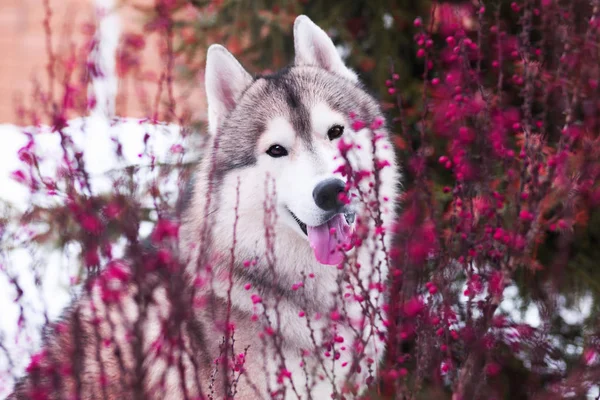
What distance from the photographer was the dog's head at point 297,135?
2408 mm

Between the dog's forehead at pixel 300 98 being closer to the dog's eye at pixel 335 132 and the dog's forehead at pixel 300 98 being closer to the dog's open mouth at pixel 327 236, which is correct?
the dog's eye at pixel 335 132

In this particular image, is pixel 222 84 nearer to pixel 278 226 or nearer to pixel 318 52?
pixel 318 52

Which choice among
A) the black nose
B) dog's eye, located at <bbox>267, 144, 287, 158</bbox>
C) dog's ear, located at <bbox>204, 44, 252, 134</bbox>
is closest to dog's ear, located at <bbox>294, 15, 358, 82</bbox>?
dog's ear, located at <bbox>204, 44, 252, 134</bbox>

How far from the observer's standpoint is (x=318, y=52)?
296 centimetres

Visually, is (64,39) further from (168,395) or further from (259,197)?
(168,395)

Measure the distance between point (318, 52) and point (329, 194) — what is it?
90 cm

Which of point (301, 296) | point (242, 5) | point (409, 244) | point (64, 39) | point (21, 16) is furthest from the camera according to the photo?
point (21, 16)

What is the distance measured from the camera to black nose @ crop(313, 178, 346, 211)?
2303mm

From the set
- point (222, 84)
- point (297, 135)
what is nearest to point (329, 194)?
point (297, 135)

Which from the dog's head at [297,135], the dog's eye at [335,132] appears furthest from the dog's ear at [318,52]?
the dog's eye at [335,132]

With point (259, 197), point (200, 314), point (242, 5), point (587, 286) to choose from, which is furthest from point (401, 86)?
point (200, 314)

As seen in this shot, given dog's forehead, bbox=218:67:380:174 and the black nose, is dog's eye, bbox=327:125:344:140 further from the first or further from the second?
the black nose

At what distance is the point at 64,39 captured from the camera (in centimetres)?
195

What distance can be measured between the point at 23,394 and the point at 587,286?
315 centimetres
